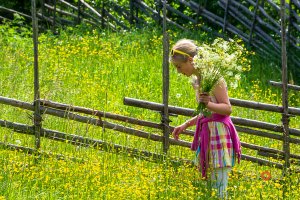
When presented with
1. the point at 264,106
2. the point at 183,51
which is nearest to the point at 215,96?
the point at 183,51

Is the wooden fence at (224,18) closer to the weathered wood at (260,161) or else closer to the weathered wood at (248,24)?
the weathered wood at (248,24)

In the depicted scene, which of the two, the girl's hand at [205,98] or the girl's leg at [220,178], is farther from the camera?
the girl's leg at [220,178]

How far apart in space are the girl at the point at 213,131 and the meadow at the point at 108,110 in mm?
115

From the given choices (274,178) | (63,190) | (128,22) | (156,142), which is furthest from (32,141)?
(128,22)

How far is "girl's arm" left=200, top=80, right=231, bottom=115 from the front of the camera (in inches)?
197

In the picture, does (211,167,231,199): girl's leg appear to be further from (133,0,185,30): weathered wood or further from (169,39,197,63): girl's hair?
(133,0,185,30): weathered wood

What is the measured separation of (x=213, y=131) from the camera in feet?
17.0

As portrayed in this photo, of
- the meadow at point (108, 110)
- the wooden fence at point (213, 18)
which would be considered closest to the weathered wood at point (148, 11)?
the wooden fence at point (213, 18)

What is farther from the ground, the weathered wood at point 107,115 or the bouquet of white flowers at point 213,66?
the bouquet of white flowers at point 213,66

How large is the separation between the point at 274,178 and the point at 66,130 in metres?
1.55

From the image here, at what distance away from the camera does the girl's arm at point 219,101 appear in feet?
16.4

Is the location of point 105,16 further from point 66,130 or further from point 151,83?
point 66,130

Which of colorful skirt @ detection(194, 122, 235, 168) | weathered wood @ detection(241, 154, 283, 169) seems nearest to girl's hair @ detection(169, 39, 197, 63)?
colorful skirt @ detection(194, 122, 235, 168)

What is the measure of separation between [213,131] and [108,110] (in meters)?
2.43
